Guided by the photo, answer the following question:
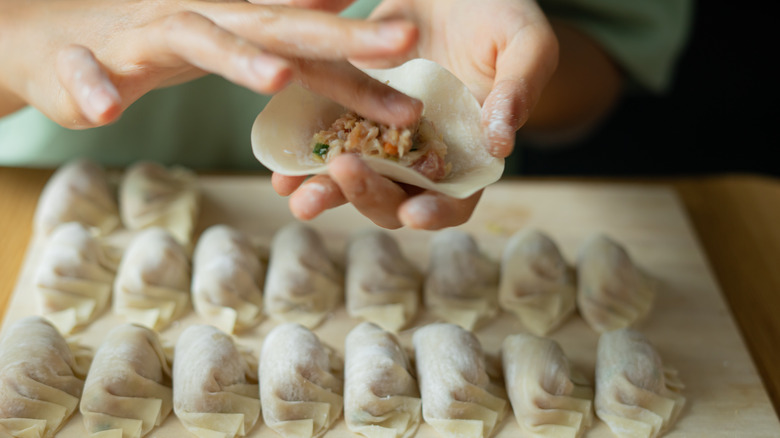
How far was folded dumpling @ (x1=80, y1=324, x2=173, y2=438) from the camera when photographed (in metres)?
1.22

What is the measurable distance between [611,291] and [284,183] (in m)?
0.74

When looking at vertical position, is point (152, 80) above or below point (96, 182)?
above

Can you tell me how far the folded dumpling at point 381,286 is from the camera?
149 cm

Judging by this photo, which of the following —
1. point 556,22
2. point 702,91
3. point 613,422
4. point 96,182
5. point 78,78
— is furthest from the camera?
point 702,91

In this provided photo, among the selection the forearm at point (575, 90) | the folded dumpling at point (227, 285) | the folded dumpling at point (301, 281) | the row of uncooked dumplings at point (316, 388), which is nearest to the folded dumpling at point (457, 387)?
the row of uncooked dumplings at point (316, 388)

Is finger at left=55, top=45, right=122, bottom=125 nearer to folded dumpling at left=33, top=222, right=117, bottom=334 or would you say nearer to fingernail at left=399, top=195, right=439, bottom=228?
fingernail at left=399, top=195, right=439, bottom=228

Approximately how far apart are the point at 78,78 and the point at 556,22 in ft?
4.39

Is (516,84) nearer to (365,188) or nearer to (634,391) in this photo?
(365,188)

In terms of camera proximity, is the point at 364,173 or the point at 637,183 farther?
the point at 637,183

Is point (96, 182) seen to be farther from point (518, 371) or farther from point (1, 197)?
point (518, 371)

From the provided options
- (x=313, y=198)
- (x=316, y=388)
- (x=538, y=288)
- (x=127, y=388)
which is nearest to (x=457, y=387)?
(x=316, y=388)

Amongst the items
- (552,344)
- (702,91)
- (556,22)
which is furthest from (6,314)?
(702,91)

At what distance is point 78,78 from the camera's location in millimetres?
987

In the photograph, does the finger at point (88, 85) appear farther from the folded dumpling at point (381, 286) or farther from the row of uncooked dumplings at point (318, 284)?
the folded dumpling at point (381, 286)
